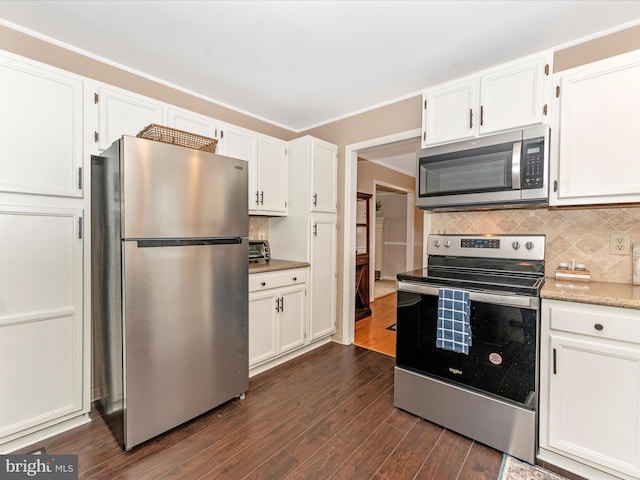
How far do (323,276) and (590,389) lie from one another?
220cm

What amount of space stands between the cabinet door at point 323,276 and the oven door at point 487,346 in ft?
4.06

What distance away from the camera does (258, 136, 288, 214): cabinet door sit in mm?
2973

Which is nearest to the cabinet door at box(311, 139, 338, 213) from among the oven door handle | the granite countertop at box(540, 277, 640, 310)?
the oven door handle

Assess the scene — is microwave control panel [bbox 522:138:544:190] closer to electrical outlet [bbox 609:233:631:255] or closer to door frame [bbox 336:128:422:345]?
electrical outlet [bbox 609:233:631:255]

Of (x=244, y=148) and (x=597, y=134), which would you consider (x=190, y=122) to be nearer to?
(x=244, y=148)

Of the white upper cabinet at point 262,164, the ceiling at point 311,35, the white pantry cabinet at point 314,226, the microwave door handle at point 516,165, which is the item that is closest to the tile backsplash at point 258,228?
the white pantry cabinet at point 314,226

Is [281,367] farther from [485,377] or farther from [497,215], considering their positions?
[497,215]

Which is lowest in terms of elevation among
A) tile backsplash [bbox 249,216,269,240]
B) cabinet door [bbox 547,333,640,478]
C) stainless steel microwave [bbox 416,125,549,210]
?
cabinet door [bbox 547,333,640,478]

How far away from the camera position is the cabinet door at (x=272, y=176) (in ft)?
9.75

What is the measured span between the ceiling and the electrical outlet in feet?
4.30

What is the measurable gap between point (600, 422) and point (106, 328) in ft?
9.02

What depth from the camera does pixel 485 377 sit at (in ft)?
5.76

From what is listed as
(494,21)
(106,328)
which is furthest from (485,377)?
(106,328)

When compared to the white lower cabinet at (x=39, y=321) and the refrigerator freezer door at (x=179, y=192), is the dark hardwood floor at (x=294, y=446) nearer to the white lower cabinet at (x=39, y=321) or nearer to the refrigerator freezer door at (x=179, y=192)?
the white lower cabinet at (x=39, y=321)
